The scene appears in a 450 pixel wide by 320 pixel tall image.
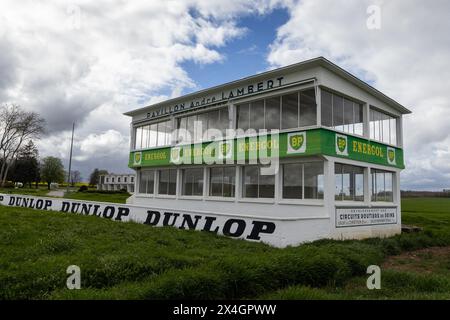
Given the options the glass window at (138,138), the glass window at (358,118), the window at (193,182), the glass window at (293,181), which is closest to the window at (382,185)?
the glass window at (358,118)

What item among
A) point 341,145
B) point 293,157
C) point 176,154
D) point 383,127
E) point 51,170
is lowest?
point 293,157

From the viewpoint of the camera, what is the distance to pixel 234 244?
11508mm

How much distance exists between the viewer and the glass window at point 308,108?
16.2 metres

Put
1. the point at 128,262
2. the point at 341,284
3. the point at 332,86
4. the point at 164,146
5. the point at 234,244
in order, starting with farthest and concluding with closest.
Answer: the point at 164,146 → the point at 332,86 → the point at 234,244 → the point at 341,284 → the point at 128,262

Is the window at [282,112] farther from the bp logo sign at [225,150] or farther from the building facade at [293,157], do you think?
the bp logo sign at [225,150]

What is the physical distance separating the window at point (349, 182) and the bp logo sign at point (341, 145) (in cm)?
62

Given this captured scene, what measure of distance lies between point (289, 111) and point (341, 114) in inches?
88.3

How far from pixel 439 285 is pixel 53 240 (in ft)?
28.7

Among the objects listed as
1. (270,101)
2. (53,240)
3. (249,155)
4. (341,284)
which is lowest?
(341,284)

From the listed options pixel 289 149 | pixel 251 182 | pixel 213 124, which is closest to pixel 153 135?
pixel 213 124

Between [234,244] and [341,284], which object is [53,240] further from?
[341,284]

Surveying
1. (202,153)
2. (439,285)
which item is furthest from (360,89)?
(439,285)

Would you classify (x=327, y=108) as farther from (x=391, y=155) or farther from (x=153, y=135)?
(x=153, y=135)

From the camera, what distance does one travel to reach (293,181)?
16266 millimetres
